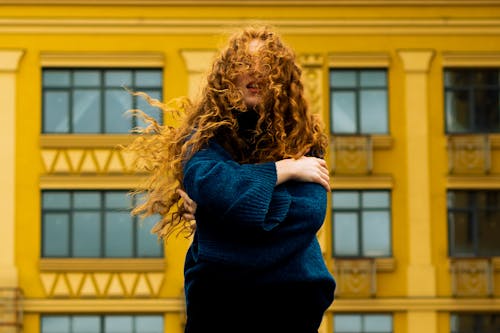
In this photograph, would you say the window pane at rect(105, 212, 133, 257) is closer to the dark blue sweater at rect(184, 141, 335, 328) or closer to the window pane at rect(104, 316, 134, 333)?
the window pane at rect(104, 316, 134, 333)

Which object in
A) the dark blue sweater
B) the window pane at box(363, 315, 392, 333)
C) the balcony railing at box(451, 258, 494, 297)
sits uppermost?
the dark blue sweater

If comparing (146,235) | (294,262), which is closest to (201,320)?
(294,262)

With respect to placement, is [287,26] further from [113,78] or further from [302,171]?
[302,171]

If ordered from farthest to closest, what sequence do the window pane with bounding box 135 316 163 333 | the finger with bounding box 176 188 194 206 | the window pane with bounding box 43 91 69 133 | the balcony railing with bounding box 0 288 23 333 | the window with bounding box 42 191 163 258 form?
the window pane with bounding box 43 91 69 133
the window with bounding box 42 191 163 258
the window pane with bounding box 135 316 163 333
the balcony railing with bounding box 0 288 23 333
the finger with bounding box 176 188 194 206

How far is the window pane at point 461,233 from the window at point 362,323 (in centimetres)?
216

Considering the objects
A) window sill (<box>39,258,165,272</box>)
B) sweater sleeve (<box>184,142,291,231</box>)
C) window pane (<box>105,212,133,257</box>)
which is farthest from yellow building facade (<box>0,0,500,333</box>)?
sweater sleeve (<box>184,142,291,231</box>)

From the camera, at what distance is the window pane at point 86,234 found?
105 feet

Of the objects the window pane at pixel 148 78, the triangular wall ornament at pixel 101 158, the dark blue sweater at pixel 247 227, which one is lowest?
the dark blue sweater at pixel 247 227

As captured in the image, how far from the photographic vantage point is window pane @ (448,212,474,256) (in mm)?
32438

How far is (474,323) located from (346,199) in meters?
3.87

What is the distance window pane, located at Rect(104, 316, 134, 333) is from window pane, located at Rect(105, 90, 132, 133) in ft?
13.2

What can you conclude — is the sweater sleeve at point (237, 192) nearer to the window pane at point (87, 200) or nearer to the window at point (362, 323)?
the window pane at point (87, 200)

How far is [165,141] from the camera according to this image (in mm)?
3908

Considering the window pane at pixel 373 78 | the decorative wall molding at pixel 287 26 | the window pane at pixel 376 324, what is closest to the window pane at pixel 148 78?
the decorative wall molding at pixel 287 26
